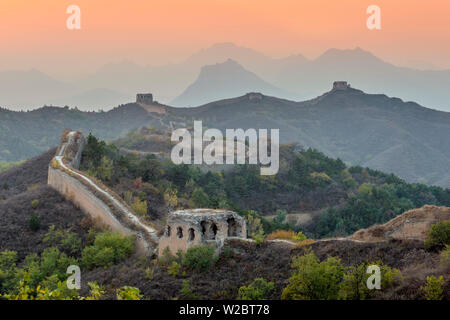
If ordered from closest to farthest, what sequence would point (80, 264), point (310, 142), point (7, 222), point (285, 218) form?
point (80, 264)
point (7, 222)
point (285, 218)
point (310, 142)

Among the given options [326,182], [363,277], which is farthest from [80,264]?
[326,182]

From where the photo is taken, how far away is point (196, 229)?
19.9 meters

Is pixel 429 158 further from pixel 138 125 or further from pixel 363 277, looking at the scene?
pixel 363 277

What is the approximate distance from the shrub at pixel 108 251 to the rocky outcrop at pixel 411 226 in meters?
10.8

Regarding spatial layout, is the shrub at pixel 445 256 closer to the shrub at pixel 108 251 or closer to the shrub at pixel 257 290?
the shrub at pixel 257 290

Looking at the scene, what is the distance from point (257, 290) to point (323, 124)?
→ 485 feet

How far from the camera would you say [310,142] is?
462 ft

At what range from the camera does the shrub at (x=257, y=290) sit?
15180mm

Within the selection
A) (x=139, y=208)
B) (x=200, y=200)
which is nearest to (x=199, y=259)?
(x=139, y=208)

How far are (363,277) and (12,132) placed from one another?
11405 cm

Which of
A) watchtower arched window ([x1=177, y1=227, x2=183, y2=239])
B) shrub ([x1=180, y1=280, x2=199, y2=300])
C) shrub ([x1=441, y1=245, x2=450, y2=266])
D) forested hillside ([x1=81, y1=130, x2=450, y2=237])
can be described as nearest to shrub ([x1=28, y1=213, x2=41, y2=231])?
forested hillside ([x1=81, y1=130, x2=450, y2=237])

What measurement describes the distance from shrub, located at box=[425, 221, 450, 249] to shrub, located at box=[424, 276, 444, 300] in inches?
155

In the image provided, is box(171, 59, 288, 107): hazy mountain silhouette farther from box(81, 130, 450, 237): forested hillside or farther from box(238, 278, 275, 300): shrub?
box(238, 278, 275, 300): shrub

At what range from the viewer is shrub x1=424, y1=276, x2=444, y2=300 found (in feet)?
38.6
